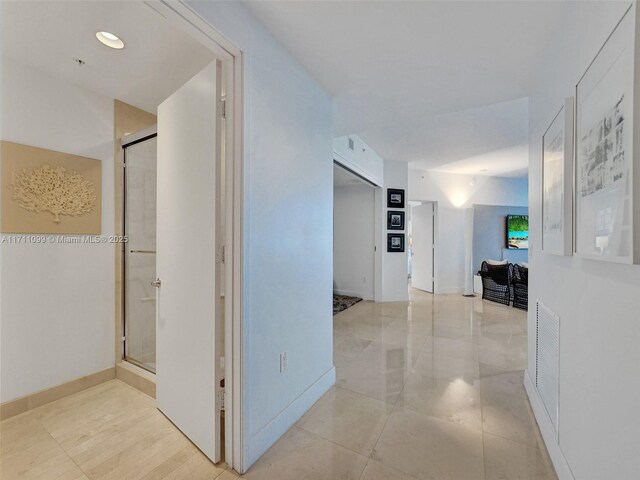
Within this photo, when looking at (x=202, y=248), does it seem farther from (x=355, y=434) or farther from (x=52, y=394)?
(x=52, y=394)

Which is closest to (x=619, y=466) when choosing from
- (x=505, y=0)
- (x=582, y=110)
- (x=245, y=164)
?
(x=582, y=110)

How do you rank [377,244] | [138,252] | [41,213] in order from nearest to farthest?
[41,213], [138,252], [377,244]

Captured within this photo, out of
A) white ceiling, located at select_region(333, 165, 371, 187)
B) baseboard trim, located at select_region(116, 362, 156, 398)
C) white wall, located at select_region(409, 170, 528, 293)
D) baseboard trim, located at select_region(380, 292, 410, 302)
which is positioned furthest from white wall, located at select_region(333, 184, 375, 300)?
baseboard trim, located at select_region(116, 362, 156, 398)

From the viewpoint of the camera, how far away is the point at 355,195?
5.94m

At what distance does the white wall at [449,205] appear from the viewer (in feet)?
20.5

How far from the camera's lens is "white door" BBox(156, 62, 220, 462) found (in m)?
1.54

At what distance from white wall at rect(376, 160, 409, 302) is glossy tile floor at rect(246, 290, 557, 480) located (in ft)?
6.54

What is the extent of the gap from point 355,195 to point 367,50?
415 cm

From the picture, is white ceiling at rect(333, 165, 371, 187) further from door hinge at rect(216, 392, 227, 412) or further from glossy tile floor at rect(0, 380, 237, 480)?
glossy tile floor at rect(0, 380, 237, 480)

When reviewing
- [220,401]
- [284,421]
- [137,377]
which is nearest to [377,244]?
[284,421]

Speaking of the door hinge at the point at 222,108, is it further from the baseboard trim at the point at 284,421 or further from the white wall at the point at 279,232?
the baseboard trim at the point at 284,421

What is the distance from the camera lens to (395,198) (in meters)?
5.63

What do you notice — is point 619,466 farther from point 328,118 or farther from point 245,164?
point 328,118

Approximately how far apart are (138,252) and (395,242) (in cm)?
446
